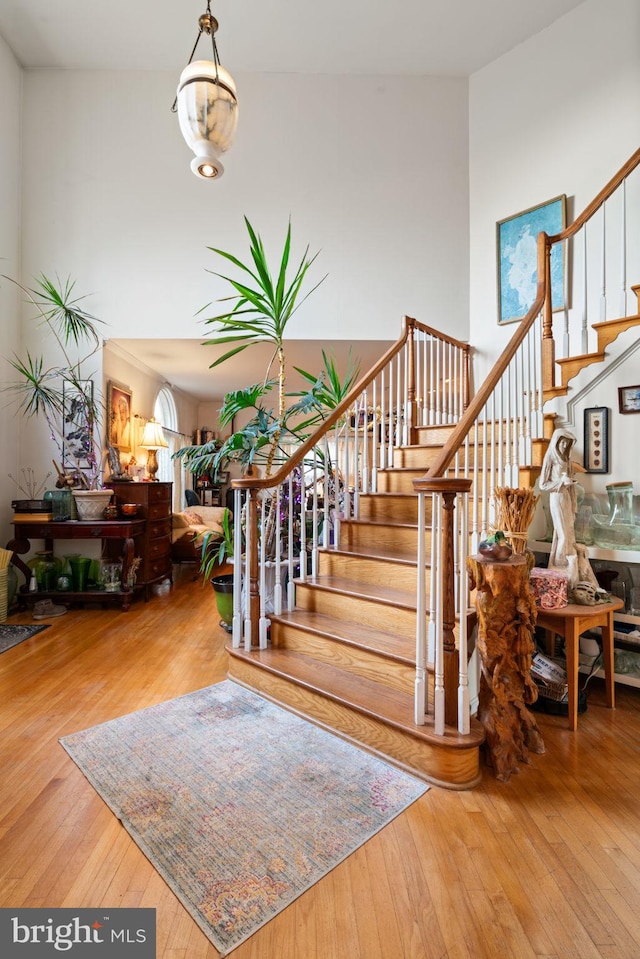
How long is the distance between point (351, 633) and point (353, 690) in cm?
34

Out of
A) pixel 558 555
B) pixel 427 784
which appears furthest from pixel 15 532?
pixel 558 555

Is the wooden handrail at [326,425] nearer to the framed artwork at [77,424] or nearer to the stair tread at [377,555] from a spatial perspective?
the stair tread at [377,555]

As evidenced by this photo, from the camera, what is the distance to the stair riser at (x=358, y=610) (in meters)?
2.38

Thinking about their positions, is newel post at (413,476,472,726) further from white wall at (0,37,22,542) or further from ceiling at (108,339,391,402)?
white wall at (0,37,22,542)

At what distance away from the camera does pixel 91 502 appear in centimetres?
426

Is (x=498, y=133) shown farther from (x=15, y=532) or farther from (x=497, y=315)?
(x=15, y=532)

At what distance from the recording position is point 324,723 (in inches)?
85.1

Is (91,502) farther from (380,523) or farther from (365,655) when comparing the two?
(365,655)

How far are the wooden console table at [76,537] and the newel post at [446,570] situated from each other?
3263 millimetres

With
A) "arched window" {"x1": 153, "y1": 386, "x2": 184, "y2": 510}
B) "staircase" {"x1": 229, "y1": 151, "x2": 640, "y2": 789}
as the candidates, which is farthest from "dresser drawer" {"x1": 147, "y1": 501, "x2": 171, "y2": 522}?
"arched window" {"x1": 153, "y1": 386, "x2": 184, "y2": 510}

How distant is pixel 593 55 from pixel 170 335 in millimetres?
4235

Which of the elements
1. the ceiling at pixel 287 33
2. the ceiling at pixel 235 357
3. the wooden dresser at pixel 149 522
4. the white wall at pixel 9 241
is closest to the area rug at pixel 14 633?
the wooden dresser at pixel 149 522

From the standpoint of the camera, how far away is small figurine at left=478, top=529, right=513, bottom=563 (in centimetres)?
190

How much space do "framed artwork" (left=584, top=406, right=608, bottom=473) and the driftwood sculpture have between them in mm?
1678
